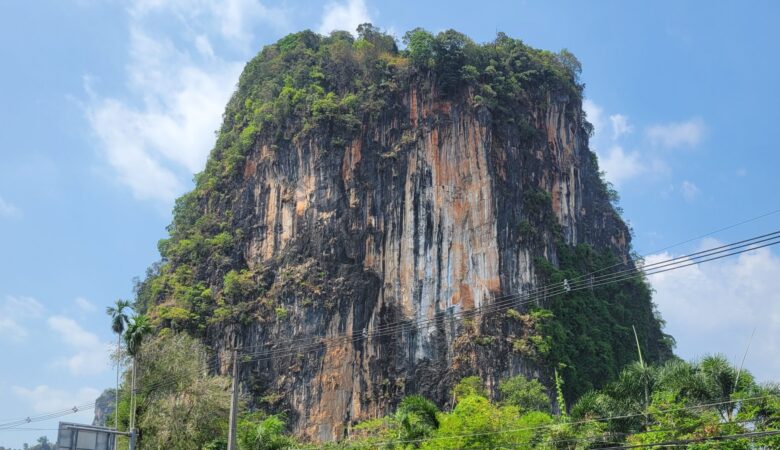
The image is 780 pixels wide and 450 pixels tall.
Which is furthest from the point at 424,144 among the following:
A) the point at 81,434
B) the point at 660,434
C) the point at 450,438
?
the point at 81,434

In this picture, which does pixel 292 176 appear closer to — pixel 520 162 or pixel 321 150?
pixel 321 150

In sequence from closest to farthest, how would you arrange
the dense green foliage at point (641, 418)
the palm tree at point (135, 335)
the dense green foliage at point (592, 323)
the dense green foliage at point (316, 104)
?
the dense green foliage at point (641, 418), the palm tree at point (135, 335), the dense green foliage at point (592, 323), the dense green foliage at point (316, 104)

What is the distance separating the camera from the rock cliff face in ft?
196

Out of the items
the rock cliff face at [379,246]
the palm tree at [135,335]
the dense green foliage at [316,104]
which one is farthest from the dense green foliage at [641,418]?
the dense green foliage at [316,104]

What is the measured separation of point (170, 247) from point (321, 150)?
18279mm

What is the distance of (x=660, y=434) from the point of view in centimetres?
2670

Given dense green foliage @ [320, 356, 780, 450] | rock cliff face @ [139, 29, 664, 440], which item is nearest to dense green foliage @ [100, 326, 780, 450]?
dense green foliage @ [320, 356, 780, 450]

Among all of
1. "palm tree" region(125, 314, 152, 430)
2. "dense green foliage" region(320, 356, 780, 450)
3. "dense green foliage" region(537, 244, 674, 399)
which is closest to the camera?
"dense green foliage" region(320, 356, 780, 450)

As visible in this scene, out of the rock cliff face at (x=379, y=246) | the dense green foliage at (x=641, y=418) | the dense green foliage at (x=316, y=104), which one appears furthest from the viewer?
the dense green foliage at (x=316, y=104)

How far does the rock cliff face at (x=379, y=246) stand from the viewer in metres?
59.7

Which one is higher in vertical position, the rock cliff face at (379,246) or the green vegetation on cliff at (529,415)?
the rock cliff face at (379,246)

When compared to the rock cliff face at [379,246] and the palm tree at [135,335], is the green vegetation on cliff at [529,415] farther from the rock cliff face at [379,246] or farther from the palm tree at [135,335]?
the rock cliff face at [379,246]

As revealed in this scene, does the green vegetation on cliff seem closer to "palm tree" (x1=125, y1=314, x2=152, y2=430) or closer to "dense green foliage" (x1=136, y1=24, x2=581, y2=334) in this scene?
"palm tree" (x1=125, y1=314, x2=152, y2=430)

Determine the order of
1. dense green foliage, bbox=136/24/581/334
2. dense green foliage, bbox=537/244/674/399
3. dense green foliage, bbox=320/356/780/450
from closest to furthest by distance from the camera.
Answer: dense green foliage, bbox=320/356/780/450 → dense green foliage, bbox=537/244/674/399 → dense green foliage, bbox=136/24/581/334
